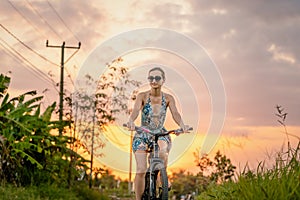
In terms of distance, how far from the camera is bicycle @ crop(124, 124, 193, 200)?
6645mm

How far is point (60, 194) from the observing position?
41.2 ft


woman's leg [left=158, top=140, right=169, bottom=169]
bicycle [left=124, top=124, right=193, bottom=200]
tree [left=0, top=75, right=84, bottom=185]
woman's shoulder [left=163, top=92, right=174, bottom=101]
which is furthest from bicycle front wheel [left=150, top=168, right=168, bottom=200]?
tree [left=0, top=75, right=84, bottom=185]

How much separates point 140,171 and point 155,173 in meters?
0.17

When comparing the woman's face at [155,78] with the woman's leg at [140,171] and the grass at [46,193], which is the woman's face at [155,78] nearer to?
the woman's leg at [140,171]

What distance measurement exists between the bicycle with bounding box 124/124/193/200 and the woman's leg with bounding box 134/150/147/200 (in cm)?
5

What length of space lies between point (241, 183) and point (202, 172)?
7068 mm

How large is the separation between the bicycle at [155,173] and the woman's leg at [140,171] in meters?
0.05

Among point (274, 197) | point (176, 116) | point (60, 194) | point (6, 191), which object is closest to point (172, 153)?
point (176, 116)

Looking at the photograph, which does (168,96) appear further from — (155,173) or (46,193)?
(46,193)

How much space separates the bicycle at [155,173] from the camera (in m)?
6.64

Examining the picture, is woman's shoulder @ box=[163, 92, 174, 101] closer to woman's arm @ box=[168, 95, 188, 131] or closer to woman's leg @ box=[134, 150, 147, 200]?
woman's arm @ box=[168, 95, 188, 131]

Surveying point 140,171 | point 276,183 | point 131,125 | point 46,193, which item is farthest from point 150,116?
point 46,193

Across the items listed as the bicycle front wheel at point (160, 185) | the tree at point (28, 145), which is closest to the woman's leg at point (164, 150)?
the bicycle front wheel at point (160, 185)

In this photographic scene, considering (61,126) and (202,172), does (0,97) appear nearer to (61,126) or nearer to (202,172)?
(61,126)
